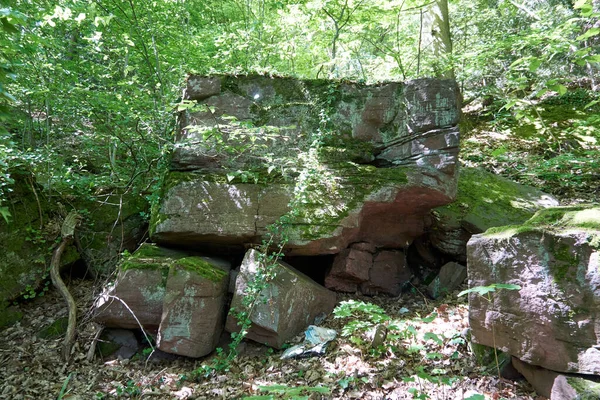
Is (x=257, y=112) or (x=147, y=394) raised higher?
(x=257, y=112)

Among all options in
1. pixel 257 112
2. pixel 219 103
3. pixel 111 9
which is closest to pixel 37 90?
pixel 111 9

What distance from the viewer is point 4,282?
18.0 ft

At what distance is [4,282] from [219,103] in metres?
4.16

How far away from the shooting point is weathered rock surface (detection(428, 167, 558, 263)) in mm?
5859

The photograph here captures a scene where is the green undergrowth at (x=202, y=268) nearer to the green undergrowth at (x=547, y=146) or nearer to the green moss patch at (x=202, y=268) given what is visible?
the green moss patch at (x=202, y=268)

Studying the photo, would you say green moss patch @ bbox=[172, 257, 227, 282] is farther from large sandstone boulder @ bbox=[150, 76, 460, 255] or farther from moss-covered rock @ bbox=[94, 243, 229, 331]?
large sandstone boulder @ bbox=[150, 76, 460, 255]

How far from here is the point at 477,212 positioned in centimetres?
599

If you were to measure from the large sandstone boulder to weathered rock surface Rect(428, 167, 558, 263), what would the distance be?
34 centimetres

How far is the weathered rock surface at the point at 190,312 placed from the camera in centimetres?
452

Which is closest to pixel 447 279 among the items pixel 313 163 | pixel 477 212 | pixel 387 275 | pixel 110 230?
pixel 387 275

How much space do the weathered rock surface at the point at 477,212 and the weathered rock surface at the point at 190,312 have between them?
11.8ft

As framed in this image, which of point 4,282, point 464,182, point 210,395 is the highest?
point 464,182

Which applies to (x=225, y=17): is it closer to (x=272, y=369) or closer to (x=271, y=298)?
(x=271, y=298)

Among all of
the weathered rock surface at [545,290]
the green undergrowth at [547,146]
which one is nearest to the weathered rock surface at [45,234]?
the weathered rock surface at [545,290]
